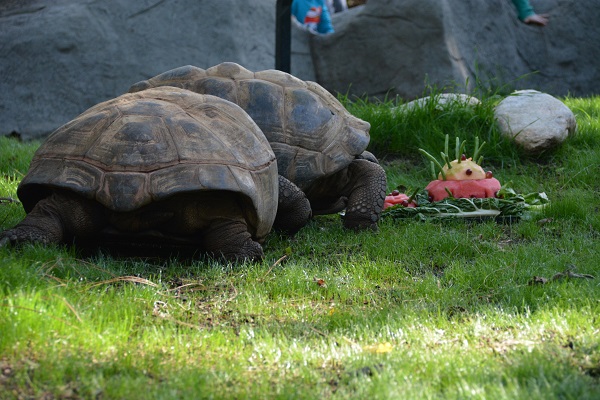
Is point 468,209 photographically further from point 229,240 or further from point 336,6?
point 336,6

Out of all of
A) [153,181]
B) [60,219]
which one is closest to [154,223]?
[153,181]

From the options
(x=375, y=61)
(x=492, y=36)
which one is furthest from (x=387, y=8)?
(x=492, y=36)

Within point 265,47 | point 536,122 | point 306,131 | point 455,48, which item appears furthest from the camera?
point 265,47

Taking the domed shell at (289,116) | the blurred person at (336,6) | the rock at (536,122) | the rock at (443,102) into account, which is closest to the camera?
the domed shell at (289,116)

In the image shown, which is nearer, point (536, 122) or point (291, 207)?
point (291, 207)

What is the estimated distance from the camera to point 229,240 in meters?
4.49

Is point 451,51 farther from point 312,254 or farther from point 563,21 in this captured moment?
point 312,254

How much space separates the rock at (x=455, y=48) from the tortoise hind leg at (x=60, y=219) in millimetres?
6649

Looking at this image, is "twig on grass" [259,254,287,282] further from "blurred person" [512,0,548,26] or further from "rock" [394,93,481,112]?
"blurred person" [512,0,548,26]

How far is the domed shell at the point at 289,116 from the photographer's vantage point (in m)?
5.37

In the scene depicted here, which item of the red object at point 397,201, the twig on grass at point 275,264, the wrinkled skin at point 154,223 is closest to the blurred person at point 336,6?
the red object at point 397,201

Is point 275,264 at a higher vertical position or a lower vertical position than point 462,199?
higher

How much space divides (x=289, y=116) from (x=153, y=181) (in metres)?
1.54

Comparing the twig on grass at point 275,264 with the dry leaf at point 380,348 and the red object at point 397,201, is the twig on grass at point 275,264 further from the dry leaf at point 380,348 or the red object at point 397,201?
the red object at point 397,201
